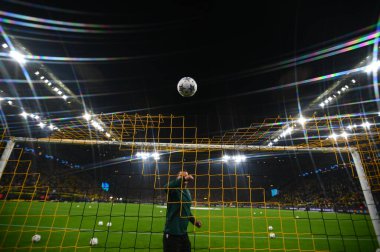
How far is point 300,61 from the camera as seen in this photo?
1141cm

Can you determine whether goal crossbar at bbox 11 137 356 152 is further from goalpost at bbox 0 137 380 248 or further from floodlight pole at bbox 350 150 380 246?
floodlight pole at bbox 350 150 380 246

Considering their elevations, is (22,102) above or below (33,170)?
above

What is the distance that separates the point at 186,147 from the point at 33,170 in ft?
108

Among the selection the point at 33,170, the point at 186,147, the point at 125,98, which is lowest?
the point at 186,147

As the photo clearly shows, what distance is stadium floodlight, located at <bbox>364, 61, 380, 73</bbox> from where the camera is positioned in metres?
11.8

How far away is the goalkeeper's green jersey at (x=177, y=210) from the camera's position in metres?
4.20

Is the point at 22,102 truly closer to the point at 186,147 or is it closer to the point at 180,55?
the point at 180,55

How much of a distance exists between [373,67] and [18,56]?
1938cm

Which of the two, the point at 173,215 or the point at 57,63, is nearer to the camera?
the point at 173,215

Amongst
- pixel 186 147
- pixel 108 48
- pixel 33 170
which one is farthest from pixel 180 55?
pixel 33 170

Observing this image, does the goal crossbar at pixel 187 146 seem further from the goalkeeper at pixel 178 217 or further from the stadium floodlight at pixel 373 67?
the stadium floodlight at pixel 373 67

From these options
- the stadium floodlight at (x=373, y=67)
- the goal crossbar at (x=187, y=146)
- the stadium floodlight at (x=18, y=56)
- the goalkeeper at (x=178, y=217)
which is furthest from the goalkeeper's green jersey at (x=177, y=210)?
the stadium floodlight at (x=373, y=67)

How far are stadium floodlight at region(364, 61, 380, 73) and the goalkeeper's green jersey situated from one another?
12996mm

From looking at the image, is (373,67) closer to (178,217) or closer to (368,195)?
(368,195)
